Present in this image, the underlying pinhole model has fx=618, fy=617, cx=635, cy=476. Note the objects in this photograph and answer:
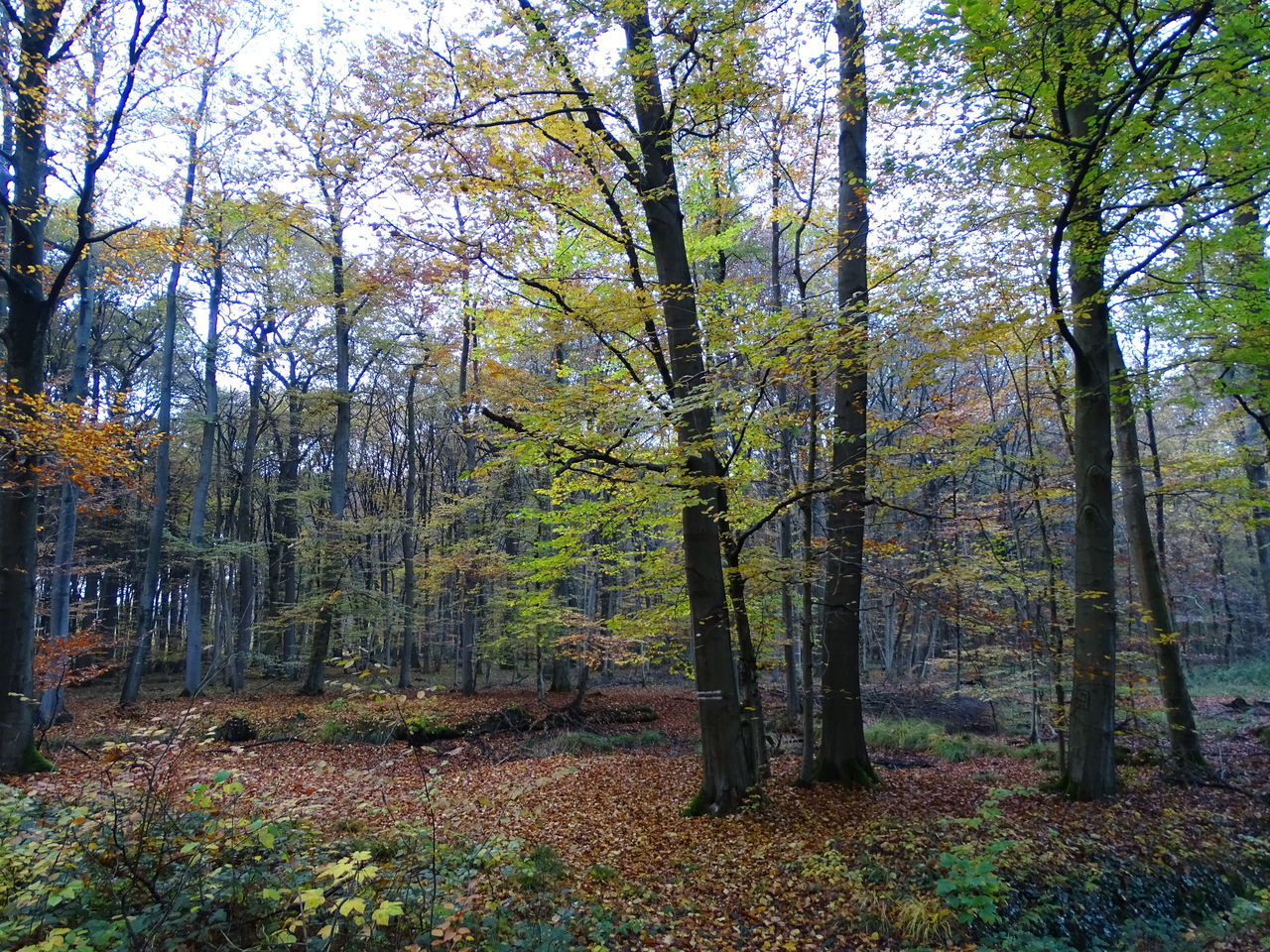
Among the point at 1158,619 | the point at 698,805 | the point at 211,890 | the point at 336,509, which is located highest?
the point at 336,509

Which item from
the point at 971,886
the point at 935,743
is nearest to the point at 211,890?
the point at 971,886

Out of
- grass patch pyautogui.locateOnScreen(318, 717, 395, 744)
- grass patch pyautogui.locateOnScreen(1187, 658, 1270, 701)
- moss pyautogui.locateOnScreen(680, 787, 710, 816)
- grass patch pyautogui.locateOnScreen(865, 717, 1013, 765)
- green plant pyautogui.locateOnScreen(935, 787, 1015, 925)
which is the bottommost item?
grass patch pyautogui.locateOnScreen(1187, 658, 1270, 701)

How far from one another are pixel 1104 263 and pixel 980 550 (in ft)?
13.8

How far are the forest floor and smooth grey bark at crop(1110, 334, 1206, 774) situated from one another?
433mm

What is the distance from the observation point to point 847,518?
7.73 meters

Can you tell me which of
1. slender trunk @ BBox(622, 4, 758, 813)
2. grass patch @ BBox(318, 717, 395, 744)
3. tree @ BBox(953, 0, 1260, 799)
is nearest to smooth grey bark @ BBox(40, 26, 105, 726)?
grass patch @ BBox(318, 717, 395, 744)

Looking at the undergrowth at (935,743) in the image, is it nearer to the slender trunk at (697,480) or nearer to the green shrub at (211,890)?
the slender trunk at (697,480)

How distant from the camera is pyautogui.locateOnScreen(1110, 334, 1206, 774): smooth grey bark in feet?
27.9

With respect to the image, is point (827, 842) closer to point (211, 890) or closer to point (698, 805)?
point (698, 805)

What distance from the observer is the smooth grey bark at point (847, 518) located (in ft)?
24.8

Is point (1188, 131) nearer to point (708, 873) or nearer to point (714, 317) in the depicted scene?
point (714, 317)

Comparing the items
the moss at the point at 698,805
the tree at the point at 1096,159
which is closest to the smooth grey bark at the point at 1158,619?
the tree at the point at 1096,159

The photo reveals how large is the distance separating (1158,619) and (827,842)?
6521 mm

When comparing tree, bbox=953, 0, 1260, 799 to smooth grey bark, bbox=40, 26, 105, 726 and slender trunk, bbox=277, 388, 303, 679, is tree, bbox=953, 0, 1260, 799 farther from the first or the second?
slender trunk, bbox=277, 388, 303, 679
